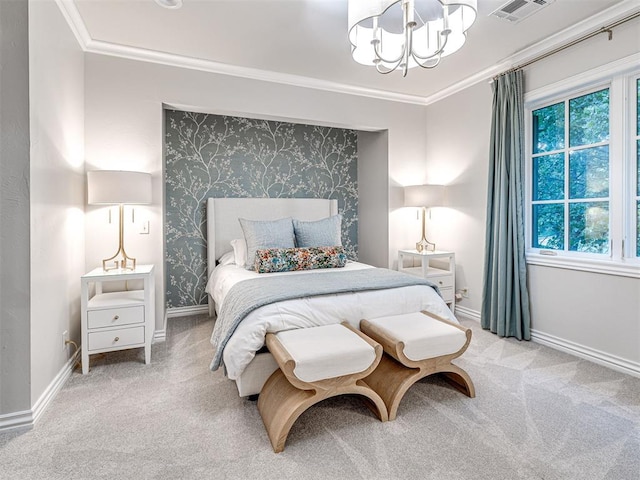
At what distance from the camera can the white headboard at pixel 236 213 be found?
12.3 ft

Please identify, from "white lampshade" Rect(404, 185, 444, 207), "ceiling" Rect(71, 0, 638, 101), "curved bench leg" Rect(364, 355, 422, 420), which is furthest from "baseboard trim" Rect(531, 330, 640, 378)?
"ceiling" Rect(71, 0, 638, 101)

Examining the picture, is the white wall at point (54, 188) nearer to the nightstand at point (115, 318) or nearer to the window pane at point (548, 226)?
the nightstand at point (115, 318)

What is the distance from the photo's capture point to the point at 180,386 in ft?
7.39

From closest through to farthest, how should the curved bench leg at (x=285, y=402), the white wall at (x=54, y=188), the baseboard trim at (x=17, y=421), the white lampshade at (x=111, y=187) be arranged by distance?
the curved bench leg at (x=285, y=402) → the baseboard trim at (x=17, y=421) → the white wall at (x=54, y=188) → the white lampshade at (x=111, y=187)

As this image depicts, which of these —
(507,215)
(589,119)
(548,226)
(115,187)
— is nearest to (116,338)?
(115,187)

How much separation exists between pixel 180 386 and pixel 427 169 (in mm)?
3474

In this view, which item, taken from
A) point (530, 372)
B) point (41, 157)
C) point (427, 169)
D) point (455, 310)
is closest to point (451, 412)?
point (530, 372)

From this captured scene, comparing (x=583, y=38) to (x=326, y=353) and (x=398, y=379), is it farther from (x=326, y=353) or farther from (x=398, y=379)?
(x=326, y=353)

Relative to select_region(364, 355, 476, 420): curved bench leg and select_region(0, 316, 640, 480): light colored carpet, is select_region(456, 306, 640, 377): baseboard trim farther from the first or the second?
select_region(364, 355, 476, 420): curved bench leg

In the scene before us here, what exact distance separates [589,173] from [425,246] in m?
1.72

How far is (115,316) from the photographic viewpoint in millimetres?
2475

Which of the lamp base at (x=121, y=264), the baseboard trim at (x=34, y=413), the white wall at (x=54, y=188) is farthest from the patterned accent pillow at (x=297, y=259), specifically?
the baseboard trim at (x=34, y=413)

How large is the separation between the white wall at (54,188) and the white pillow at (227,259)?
120 cm

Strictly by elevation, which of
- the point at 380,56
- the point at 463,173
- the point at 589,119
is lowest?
the point at 463,173
